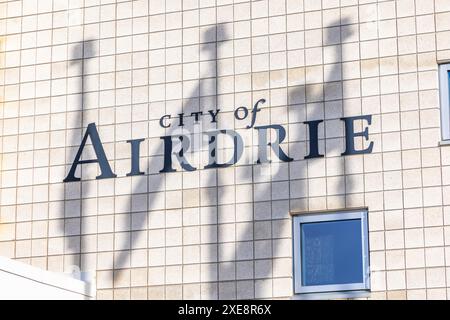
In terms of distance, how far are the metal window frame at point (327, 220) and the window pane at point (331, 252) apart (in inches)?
1.7

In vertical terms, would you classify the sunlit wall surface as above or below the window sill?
above

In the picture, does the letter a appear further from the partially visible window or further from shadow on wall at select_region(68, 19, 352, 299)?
the partially visible window

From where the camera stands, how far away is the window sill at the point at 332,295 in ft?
45.7

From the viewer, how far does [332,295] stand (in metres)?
14.0

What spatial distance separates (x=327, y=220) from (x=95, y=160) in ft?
8.68

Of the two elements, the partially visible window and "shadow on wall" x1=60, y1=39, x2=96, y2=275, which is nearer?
the partially visible window

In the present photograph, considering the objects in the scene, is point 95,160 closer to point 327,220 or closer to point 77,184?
point 77,184

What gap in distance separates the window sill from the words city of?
1.40 m

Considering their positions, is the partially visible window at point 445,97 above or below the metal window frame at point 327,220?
above

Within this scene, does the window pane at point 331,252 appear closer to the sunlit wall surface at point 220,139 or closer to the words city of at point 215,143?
the sunlit wall surface at point 220,139

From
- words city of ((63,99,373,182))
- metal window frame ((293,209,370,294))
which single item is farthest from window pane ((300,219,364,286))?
words city of ((63,99,373,182))

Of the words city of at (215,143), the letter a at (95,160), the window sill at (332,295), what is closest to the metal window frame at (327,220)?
the window sill at (332,295)

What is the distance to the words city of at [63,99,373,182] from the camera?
14422mm
